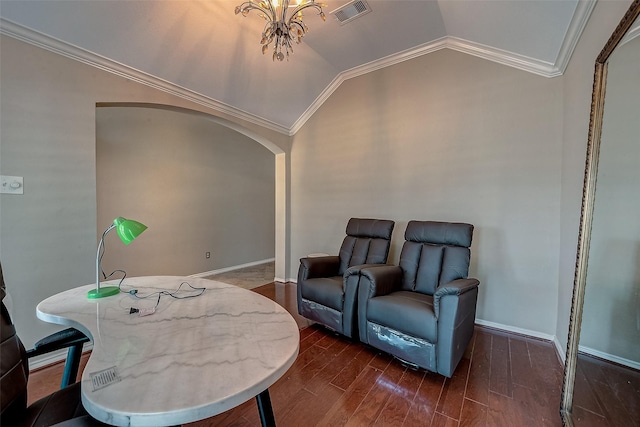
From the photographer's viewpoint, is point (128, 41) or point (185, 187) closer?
point (128, 41)

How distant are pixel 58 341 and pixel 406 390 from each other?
1.85 metres

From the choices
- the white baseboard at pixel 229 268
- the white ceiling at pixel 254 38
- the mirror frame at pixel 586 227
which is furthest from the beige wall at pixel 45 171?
the mirror frame at pixel 586 227

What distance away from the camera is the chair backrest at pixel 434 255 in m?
2.26

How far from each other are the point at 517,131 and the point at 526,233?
0.95 meters

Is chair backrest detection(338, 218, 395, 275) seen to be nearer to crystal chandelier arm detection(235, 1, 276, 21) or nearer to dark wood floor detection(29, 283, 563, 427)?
dark wood floor detection(29, 283, 563, 427)

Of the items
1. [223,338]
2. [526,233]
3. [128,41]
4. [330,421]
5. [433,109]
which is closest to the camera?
[223,338]

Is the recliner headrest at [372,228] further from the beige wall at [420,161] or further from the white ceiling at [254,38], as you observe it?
the white ceiling at [254,38]

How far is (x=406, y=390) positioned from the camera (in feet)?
5.60

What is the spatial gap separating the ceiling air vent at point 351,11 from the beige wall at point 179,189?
1.96 m

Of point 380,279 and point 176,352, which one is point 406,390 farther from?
point 176,352

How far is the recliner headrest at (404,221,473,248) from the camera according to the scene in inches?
90.3

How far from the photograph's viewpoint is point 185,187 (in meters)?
4.22

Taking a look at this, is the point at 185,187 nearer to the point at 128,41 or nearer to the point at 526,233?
the point at 128,41

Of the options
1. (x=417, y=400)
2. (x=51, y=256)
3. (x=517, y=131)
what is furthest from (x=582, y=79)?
(x=51, y=256)
